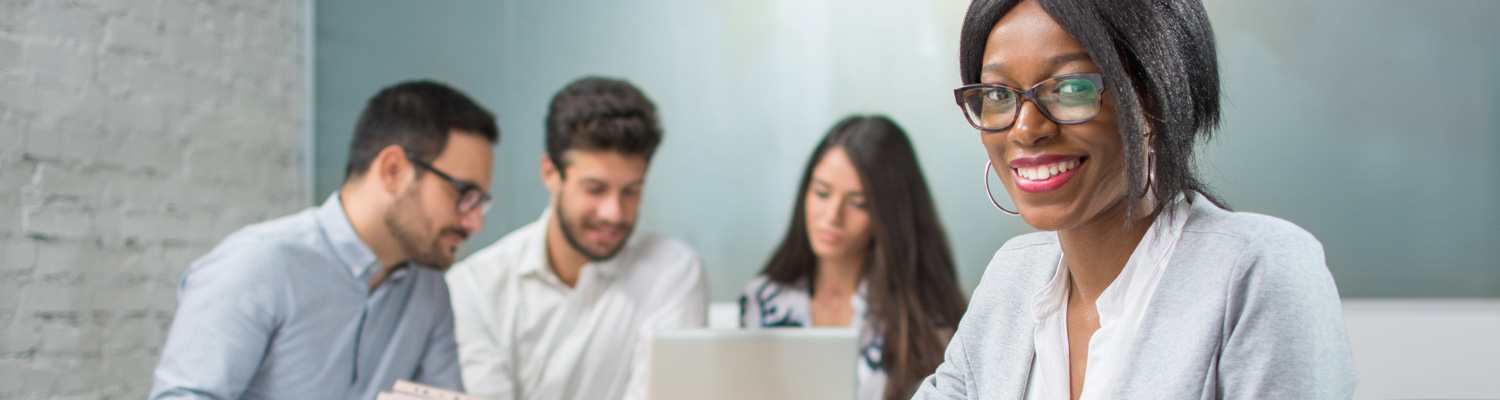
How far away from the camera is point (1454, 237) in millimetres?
2225

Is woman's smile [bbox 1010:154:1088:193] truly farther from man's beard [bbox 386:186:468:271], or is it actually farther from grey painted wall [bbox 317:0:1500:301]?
man's beard [bbox 386:186:468:271]

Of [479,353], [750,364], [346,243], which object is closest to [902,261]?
[750,364]

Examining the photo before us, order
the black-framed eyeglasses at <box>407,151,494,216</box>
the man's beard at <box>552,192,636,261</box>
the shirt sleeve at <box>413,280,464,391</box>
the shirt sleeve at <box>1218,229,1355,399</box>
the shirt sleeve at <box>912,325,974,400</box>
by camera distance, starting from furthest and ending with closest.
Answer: the man's beard at <box>552,192,636,261</box>, the black-framed eyeglasses at <box>407,151,494,216</box>, the shirt sleeve at <box>413,280,464,391</box>, the shirt sleeve at <box>912,325,974,400</box>, the shirt sleeve at <box>1218,229,1355,399</box>

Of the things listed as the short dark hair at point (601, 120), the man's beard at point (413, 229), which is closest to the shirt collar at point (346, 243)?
the man's beard at point (413, 229)

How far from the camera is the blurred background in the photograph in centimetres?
223

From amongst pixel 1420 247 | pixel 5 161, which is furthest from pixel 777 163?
pixel 5 161

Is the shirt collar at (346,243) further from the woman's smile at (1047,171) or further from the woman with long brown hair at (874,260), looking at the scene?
the woman's smile at (1047,171)

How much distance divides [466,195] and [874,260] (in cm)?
132

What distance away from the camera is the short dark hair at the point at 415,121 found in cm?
287

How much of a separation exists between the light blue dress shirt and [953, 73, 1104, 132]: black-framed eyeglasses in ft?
6.55

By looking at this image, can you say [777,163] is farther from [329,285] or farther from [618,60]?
[329,285]

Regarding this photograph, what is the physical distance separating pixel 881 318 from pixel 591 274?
94 cm

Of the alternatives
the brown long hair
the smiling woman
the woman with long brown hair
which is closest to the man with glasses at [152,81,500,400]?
the woman with long brown hair

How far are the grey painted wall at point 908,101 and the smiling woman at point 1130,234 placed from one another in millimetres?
1360
